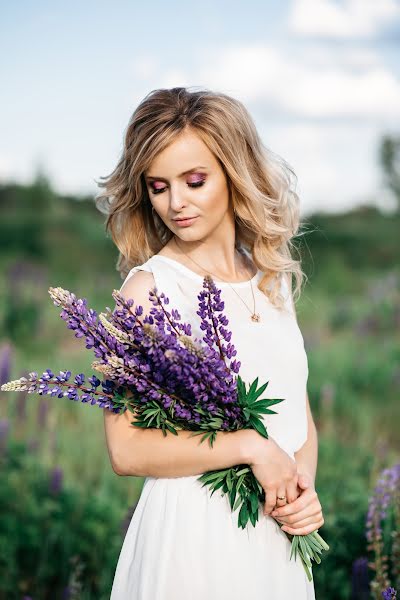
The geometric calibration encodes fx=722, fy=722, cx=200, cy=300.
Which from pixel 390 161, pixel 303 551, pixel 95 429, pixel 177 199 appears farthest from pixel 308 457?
pixel 390 161

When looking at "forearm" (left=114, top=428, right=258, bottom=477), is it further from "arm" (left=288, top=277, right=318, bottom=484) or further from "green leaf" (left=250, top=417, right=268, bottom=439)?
"arm" (left=288, top=277, right=318, bottom=484)

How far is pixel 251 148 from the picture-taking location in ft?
7.45

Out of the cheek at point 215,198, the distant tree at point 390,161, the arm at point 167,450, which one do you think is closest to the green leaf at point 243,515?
the arm at point 167,450

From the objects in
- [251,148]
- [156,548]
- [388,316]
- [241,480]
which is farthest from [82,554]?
[388,316]

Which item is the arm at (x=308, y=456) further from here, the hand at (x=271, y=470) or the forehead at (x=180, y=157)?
the forehead at (x=180, y=157)

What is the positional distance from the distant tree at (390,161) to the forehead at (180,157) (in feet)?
42.7

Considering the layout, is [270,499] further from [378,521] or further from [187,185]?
→ [378,521]

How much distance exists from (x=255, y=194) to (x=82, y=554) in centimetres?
197

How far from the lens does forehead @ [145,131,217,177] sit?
1.99 metres

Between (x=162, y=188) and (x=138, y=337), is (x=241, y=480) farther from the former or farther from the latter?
(x=162, y=188)

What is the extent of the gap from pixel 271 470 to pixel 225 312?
1.72 feet

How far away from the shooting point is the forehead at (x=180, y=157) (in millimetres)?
1986

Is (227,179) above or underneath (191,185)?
above

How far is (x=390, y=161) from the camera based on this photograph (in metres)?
14.7
